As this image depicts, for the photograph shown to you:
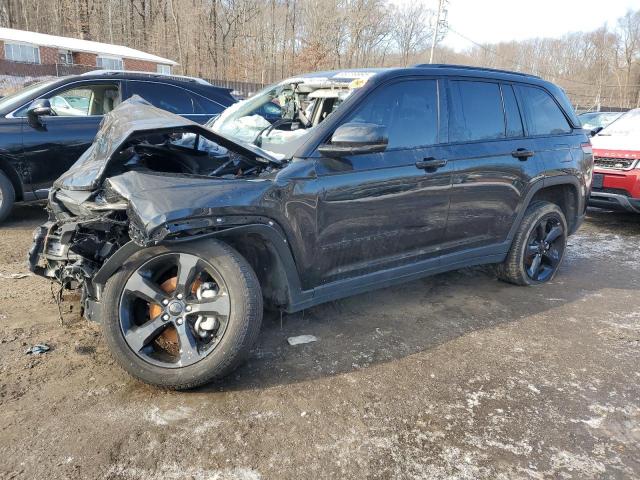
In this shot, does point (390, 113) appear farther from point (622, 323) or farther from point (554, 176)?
point (622, 323)

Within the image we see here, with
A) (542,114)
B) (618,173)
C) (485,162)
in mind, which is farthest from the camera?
(618,173)

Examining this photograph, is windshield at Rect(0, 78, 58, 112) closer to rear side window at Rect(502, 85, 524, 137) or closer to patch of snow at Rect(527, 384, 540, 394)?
rear side window at Rect(502, 85, 524, 137)

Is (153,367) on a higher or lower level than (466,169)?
lower

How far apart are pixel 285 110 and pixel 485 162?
5.88ft

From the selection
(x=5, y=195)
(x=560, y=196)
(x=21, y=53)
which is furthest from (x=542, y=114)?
(x=21, y=53)

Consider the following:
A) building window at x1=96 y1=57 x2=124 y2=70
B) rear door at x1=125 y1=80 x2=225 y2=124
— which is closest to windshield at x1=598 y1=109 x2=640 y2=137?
rear door at x1=125 y1=80 x2=225 y2=124

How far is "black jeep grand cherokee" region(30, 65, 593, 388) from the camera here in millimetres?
2645

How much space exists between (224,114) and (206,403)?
276 cm

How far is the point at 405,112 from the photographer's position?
11.4 feet

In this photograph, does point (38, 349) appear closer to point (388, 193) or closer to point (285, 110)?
point (388, 193)

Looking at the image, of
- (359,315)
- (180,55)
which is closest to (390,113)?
(359,315)

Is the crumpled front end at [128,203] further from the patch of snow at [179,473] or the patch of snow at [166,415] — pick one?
the patch of snow at [179,473]

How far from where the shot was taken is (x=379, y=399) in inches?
108

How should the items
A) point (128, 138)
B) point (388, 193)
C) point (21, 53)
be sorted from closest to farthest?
point (128, 138), point (388, 193), point (21, 53)
